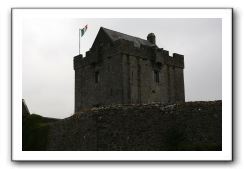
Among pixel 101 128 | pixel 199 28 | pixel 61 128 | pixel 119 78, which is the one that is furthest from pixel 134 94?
pixel 199 28

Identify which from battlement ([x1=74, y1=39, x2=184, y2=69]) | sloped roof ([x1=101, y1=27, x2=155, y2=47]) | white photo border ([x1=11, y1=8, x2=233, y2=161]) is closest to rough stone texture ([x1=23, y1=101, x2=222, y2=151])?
white photo border ([x1=11, y1=8, x2=233, y2=161])

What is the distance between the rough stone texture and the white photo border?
45 cm

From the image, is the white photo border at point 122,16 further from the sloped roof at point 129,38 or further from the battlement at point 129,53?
the battlement at point 129,53

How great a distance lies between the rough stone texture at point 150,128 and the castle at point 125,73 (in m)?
9.42

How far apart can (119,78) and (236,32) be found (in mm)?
13712

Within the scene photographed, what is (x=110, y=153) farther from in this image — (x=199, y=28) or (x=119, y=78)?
(x=119, y=78)

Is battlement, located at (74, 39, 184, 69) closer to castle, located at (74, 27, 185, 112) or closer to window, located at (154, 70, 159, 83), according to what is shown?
castle, located at (74, 27, 185, 112)

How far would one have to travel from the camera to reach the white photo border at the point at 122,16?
525 inches

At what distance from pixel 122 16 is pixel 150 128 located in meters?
3.69

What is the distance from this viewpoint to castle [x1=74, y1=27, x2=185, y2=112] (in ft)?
88.4

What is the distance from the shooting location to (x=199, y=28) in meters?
14.4

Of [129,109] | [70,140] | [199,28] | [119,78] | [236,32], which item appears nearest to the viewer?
[236,32]

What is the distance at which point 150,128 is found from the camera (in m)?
15.8

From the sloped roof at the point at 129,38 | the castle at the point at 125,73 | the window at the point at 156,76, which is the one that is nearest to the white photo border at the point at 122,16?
the sloped roof at the point at 129,38
